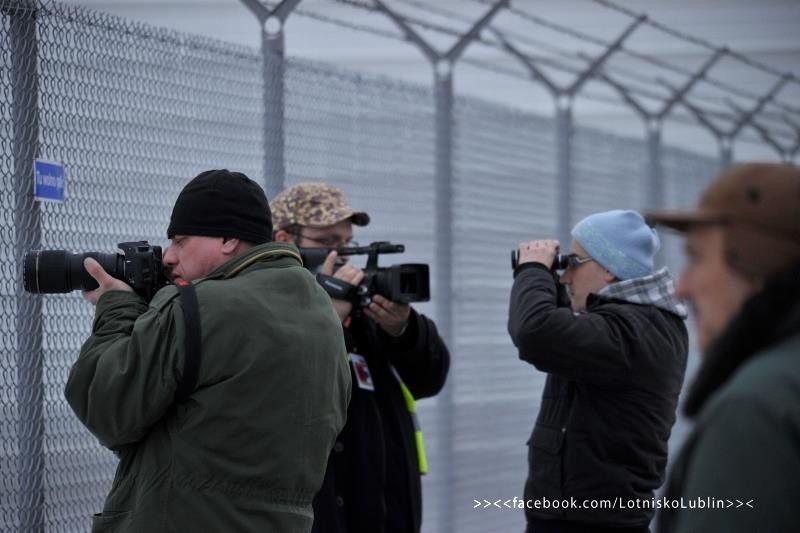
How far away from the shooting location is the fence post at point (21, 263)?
312 cm

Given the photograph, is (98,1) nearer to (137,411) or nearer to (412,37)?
(412,37)

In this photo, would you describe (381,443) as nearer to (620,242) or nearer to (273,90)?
(620,242)

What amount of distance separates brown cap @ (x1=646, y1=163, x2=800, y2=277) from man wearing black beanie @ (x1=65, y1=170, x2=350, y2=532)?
1.21 m

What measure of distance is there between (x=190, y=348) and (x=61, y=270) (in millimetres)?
455

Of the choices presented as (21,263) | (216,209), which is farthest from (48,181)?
(216,209)

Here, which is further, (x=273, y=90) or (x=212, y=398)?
(x=273, y=90)

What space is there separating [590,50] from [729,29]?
97 cm

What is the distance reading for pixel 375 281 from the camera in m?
3.55

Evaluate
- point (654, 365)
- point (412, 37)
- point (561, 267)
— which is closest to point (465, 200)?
point (412, 37)

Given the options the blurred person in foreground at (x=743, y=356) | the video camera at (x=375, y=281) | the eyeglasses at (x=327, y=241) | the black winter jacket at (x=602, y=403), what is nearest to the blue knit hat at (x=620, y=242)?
the black winter jacket at (x=602, y=403)

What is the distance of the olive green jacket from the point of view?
2541mm

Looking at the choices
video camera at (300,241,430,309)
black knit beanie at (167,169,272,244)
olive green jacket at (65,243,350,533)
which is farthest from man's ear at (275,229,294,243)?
olive green jacket at (65,243,350,533)

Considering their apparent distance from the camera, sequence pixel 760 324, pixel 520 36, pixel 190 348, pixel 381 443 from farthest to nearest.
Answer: pixel 520 36 < pixel 381 443 < pixel 190 348 < pixel 760 324

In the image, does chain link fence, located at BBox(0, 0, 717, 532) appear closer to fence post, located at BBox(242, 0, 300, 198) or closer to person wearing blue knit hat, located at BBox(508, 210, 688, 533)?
fence post, located at BBox(242, 0, 300, 198)
